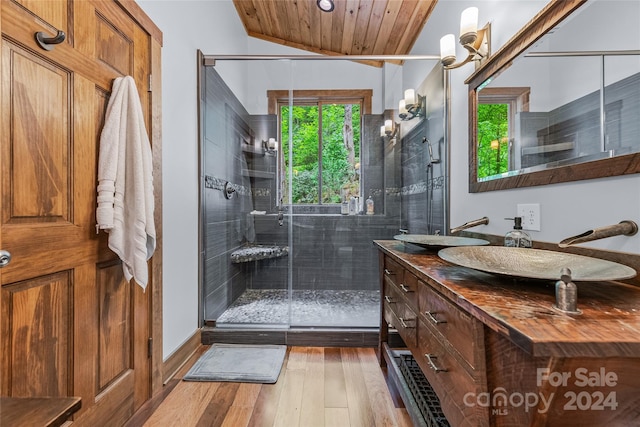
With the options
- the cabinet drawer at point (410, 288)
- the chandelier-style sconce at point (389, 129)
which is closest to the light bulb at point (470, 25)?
the cabinet drawer at point (410, 288)

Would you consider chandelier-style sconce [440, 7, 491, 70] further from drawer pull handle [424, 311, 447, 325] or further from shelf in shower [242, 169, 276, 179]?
shelf in shower [242, 169, 276, 179]

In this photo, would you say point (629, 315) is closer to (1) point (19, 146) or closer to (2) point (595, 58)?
(2) point (595, 58)

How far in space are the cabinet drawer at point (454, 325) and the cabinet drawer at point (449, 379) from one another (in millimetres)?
42

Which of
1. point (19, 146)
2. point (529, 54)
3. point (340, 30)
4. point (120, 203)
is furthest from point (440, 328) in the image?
point (340, 30)

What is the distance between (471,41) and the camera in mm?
1503

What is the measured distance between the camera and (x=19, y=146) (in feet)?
3.01

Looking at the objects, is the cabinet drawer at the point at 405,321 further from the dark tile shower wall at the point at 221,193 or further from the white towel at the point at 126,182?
the dark tile shower wall at the point at 221,193

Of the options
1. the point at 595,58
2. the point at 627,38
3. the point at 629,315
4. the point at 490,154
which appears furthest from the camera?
the point at 490,154

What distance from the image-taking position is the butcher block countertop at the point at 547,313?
1.57 ft

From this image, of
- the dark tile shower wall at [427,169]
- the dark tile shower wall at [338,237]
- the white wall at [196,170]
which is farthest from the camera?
the dark tile shower wall at [338,237]

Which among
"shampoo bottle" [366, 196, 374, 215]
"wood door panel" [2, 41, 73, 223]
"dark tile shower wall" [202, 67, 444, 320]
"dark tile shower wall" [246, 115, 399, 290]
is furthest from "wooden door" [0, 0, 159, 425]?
"shampoo bottle" [366, 196, 374, 215]

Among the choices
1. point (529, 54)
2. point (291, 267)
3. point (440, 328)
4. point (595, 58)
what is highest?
point (529, 54)

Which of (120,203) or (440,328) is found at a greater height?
(120,203)

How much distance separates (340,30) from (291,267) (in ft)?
8.25
